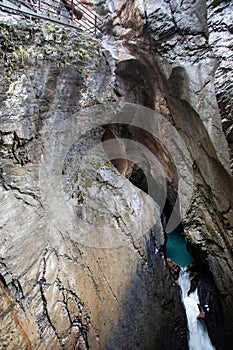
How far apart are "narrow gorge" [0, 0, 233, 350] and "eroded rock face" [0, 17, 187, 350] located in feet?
0.08

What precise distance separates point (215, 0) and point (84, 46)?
9.40 ft

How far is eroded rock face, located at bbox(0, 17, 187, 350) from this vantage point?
4.02m

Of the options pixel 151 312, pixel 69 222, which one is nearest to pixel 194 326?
pixel 151 312

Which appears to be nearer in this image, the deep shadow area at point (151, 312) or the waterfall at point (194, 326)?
the deep shadow area at point (151, 312)

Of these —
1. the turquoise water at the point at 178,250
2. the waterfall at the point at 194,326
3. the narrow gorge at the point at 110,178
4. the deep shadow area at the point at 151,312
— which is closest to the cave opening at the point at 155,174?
the turquoise water at the point at 178,250

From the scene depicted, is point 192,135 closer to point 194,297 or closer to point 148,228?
point 148,228

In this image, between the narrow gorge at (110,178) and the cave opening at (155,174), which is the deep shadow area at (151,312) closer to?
the narrow gorge at (110,178)

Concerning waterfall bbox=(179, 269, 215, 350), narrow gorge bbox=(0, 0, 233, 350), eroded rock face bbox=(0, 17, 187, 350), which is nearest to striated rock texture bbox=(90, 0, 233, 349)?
narrow gorge bbox=(0, 0, 233, 350)

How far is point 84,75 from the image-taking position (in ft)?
17.5

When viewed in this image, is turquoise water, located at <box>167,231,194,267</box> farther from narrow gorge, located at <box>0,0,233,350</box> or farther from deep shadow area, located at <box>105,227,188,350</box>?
deep shadow area, located at <box>105,227,188,350</box>

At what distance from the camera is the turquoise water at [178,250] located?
8977mm

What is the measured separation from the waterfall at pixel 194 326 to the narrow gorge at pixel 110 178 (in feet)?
0.11

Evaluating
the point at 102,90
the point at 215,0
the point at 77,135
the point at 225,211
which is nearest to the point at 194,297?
the point at 225,211

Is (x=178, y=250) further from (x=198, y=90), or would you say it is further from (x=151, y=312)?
(x=198, y=90)
